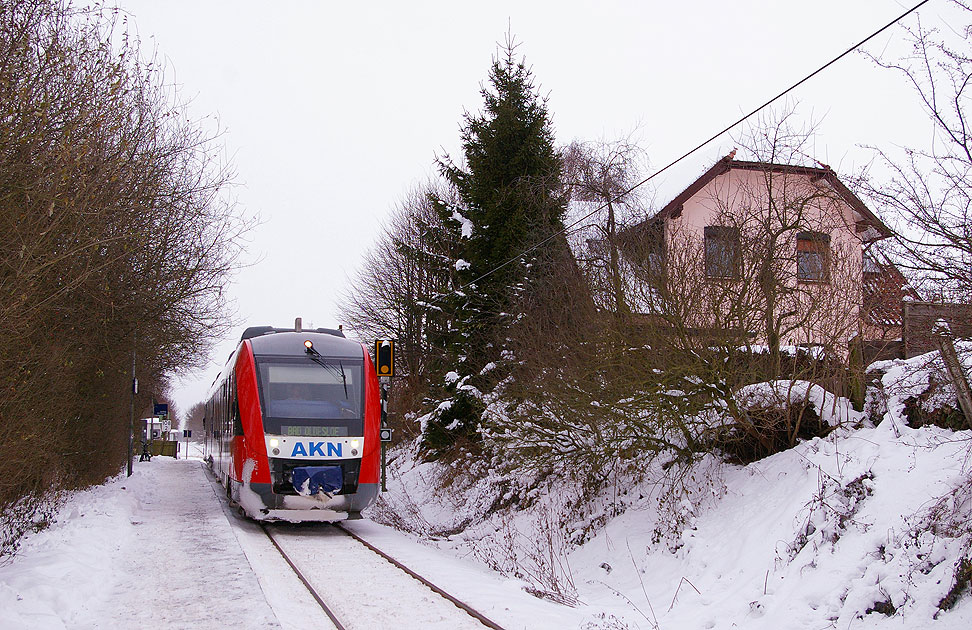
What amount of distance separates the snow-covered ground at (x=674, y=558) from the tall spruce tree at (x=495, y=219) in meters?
6.27

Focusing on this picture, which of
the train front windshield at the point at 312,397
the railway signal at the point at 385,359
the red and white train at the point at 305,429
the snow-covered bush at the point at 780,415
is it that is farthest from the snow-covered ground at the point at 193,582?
the railway signal at the point at 385,359

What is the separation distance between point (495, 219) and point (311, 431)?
8.06m

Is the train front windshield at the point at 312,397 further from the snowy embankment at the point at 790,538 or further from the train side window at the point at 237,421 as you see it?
the snowy embankment at the point at 790,538

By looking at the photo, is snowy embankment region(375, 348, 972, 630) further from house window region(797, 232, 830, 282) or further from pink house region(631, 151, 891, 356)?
house window region(797, 232, 830, 282)

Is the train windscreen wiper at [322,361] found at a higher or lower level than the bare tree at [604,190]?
lower

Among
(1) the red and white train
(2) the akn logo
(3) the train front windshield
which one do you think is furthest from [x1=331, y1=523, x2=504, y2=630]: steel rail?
(3) the train front windshield

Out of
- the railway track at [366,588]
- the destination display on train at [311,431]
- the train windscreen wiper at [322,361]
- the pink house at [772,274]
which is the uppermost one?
the pink house at [772,274]

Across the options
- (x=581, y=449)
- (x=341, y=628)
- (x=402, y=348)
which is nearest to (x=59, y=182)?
(x=341, y=628)

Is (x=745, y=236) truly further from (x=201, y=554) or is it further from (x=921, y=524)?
(x=201, y=554)

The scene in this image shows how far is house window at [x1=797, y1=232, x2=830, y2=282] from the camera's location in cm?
1055

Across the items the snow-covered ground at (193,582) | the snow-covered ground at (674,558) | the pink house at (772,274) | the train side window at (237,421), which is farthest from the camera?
the train side window at (237,421)

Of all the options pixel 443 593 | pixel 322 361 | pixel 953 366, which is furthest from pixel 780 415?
pixel 322 361

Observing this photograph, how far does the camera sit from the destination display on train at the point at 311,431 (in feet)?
43.7

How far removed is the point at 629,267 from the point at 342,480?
228 inches
